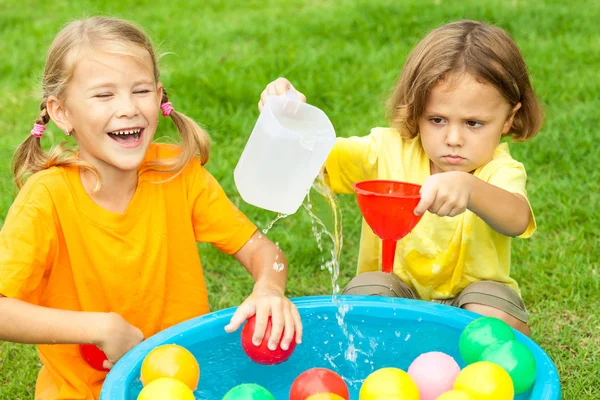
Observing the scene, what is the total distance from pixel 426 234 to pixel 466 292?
0.63ft

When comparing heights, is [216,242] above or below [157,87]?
below

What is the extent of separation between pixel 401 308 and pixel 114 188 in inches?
31.1

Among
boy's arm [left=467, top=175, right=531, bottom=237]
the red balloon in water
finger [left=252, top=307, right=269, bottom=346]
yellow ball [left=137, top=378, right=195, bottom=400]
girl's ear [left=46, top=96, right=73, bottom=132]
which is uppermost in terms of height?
girl's ear [left=46, top=96, right=73, bottom=132]

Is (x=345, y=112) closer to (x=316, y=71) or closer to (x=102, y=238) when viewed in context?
(x=316, y=71)

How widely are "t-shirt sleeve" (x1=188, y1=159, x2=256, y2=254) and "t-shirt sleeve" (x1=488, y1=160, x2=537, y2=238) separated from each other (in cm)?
66

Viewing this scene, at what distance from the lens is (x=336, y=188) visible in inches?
94.3

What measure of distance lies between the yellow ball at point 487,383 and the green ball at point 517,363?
4 centimetres

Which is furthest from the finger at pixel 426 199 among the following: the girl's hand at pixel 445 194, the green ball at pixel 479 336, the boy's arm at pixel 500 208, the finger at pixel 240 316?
the finger at pixel 240 316

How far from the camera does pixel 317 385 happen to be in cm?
177

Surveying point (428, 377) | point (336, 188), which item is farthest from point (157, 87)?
point (428, 377)

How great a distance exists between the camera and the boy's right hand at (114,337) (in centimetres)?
186

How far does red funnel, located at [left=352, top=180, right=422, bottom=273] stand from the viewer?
1.81 metres

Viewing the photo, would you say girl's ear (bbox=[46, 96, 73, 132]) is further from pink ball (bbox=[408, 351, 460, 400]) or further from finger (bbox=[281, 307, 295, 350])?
pink ball (bbox=[408, 351, 460, 400])

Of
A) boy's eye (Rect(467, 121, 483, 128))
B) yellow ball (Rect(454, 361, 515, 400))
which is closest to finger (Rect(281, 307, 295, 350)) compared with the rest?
yellow ball (Rect(454, 361, 515, 400))
